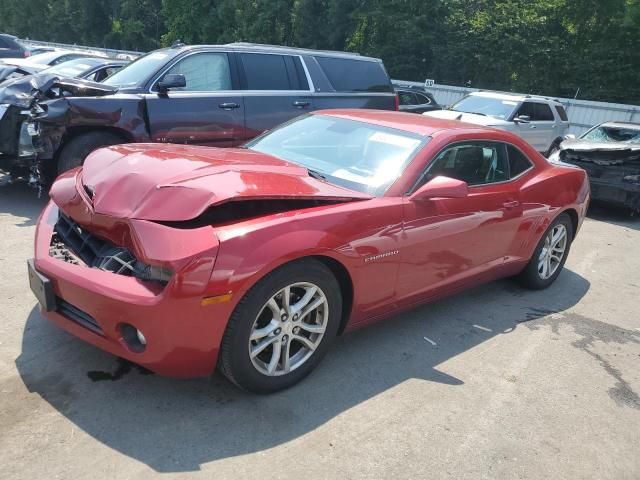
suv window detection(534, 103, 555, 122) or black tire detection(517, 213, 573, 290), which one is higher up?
suv window detection(534, 103, 555, 122)

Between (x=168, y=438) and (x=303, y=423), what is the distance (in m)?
0.68

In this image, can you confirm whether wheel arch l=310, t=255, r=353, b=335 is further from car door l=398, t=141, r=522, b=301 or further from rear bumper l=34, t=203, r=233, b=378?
rear bumper l=34, t=203, r=233, b=378

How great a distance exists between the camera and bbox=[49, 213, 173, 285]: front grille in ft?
8.69

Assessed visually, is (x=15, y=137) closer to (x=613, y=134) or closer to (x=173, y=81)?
(x=173, y=81)

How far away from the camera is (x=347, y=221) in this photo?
3.13 metres

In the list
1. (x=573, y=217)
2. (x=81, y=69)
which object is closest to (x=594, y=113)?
(x=573, y=217)

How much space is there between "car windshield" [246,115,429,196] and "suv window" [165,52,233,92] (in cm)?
280

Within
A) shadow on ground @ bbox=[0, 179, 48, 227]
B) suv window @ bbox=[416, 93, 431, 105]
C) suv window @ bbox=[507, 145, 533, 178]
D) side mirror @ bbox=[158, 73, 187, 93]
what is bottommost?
shadow on ground @ bbox=[0, 179, 48, 227]

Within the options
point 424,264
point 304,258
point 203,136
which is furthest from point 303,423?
point 203,136

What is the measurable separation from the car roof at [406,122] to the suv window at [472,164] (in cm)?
16

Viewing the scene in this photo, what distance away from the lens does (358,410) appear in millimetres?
3008

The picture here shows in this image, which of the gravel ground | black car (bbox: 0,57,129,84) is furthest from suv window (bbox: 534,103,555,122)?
the gravel ground

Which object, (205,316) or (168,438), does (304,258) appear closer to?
(205,316)

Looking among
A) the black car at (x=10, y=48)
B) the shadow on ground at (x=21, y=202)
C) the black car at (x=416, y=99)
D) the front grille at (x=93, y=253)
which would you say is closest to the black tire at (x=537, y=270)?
the front grille at (x=93, y=253)
